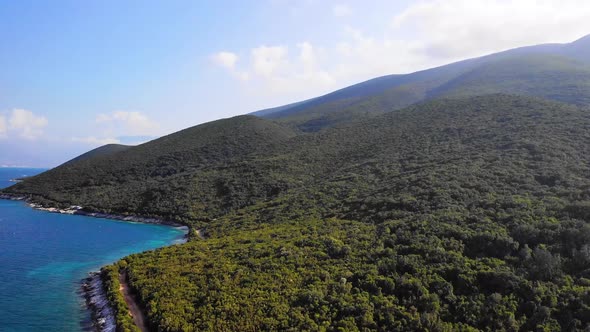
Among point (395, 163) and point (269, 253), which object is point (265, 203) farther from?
point (269, 253)

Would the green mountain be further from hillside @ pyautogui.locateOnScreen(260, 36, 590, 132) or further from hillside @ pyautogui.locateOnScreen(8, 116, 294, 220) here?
hillside @ pyautogui.locateOnScreen(260, 36, 590, 132)

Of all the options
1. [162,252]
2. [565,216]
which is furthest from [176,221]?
[565,216]

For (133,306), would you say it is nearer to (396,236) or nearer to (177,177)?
(396,236)

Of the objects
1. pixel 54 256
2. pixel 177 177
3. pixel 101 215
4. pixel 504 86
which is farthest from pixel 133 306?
pixel 504 86

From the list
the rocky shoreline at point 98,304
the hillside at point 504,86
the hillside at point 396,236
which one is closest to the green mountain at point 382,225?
the hillside at point 396,236

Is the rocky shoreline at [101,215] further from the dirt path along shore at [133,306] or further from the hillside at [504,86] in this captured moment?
the hillside at [504,86]
